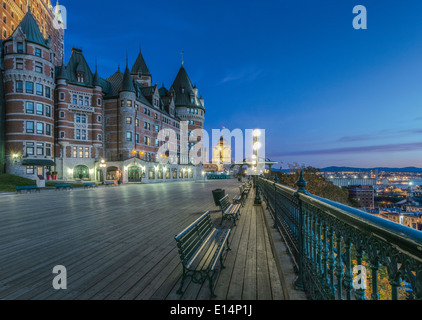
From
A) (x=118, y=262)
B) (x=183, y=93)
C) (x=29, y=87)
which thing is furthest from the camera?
(x=183, y=93)

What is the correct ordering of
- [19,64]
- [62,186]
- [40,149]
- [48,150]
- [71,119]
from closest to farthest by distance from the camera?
[62,186], [19,64], [40,149], [48,150], [71,119]

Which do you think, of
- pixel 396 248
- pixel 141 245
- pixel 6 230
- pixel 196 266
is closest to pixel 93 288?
pixel 196 266

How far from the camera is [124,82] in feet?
147

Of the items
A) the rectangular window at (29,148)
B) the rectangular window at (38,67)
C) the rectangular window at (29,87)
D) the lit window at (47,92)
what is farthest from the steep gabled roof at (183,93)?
the rectangular window at (29,148)

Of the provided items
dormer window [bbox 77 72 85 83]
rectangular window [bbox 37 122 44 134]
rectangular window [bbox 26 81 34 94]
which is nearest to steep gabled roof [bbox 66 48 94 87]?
dormer window [bbox 77 72 85 83]

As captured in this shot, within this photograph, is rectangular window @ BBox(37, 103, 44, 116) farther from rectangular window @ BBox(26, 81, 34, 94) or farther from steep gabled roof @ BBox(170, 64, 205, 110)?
steep gabled roof @ BBox(170, 64, 205, 110)

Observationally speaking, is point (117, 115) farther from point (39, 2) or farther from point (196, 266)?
point (39, 2)

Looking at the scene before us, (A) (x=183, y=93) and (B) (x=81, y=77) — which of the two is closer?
(B) (x=81, y=77)

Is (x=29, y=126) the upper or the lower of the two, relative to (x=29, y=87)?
lower

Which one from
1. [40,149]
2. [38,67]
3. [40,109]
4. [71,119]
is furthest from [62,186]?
[38,67]

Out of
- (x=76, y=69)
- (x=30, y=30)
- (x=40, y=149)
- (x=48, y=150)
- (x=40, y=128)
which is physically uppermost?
(x=30, y=30)

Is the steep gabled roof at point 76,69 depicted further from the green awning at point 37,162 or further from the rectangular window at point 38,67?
the green awning at point 37,162

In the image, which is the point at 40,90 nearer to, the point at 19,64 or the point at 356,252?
the point at 19,64
